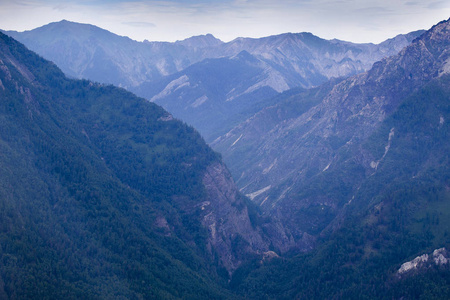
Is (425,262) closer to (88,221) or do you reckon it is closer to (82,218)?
(88,221)

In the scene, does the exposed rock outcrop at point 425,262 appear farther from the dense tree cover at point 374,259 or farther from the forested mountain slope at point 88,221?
the forested mountain slope at point 88,221

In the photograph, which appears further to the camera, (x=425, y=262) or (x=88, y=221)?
(x=88, y=221)

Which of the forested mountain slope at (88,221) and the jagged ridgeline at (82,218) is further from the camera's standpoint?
the forested mountain slope at (88,221)

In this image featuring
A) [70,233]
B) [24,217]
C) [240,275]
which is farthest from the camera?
[240,275]

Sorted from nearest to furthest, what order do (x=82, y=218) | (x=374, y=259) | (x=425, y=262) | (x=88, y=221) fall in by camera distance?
(x=425, y=262) < (x=82, y=218) < (x=88, y=221) < (x=374, y=259)

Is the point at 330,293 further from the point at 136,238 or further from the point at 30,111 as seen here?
the point at 30,111

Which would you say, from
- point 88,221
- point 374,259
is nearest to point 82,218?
point 88,221

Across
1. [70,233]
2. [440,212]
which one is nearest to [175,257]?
[70,233]

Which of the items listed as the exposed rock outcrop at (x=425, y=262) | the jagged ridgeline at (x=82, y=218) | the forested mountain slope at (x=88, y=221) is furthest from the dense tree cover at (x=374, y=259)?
the jagged ridgeline at (x=82, y=218)

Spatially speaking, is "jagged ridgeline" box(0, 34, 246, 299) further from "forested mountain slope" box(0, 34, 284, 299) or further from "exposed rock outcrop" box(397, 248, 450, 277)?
"exposed rock outcrop" box(397, 248, 450, 277)
